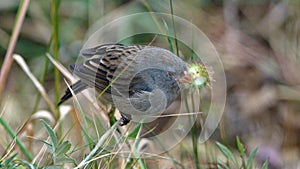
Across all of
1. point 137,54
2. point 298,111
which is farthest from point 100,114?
point 298,111

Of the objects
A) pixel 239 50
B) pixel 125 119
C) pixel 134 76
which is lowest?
pixel 125 119

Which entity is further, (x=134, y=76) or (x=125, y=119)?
(x=134, y=76)

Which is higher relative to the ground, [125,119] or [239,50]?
[239,50]

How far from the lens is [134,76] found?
274cm

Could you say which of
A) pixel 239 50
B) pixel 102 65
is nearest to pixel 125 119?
pixel 102 65

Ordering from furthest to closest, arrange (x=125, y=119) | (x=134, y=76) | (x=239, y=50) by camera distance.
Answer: (x=239, y=50) → (x=134, y=76) → (x=125, y=119)

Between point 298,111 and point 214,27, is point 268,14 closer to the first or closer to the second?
point 214,27

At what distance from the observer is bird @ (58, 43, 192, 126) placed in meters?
2.49

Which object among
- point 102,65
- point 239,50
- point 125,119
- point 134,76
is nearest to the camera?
point 125,119

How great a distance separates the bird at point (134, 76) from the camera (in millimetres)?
2494

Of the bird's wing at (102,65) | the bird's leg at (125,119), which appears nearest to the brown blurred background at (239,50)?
the bird's wing at (102,65)

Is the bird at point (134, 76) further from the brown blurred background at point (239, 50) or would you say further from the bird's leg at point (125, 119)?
the brown blurred background at point (239, 50)

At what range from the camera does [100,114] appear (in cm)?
315

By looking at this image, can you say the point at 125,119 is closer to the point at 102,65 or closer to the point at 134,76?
the point at 134,76
